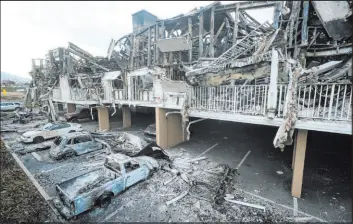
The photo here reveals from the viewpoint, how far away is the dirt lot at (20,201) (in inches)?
234

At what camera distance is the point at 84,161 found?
1034 cm

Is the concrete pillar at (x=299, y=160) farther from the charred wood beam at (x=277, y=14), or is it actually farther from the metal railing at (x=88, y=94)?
the metal railing at (x=88, y=94)

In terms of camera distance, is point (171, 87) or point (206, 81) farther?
point (171, 87)

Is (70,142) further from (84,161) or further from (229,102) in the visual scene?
(229,102)

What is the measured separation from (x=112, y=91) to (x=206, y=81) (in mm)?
9609

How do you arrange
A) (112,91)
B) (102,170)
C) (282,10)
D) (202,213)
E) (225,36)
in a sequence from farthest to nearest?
1. (112,91)
2. (225,36)
3. (282,10)
4. (102,170)
5. (202,213)

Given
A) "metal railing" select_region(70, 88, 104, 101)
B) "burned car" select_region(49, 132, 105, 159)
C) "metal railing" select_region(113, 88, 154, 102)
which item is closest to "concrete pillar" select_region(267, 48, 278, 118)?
"metal railing" select_region(113, 88, 154, 102)

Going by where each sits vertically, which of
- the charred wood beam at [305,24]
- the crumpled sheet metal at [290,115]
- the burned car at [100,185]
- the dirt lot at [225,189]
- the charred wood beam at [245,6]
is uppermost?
the charred wood beam at [245,6]

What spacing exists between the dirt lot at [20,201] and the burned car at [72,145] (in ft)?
6.01

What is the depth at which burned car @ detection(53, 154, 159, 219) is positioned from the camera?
591 centimetres

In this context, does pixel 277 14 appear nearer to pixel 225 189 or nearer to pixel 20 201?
pixel 225 189

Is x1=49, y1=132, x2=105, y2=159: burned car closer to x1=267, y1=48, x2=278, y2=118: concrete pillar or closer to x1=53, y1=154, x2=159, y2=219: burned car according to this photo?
Answer: x1=53, y1=154, x2=159, y2=219: burned car

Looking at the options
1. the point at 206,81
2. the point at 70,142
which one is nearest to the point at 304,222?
the point at 206,81

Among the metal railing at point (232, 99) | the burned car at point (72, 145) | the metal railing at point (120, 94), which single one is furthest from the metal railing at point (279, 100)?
the burned car at point (72, 145)
